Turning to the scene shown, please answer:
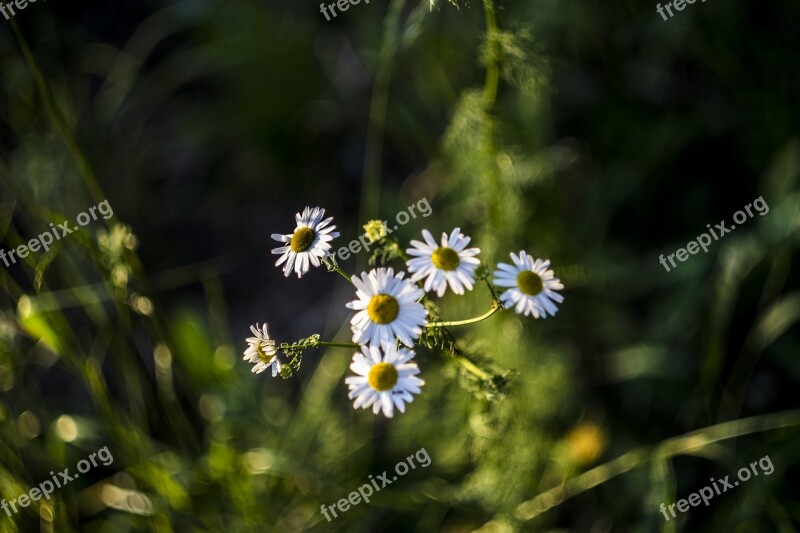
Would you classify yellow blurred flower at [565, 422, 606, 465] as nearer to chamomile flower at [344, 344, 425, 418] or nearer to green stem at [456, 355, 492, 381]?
green stem at [456, 355, 492, 381]

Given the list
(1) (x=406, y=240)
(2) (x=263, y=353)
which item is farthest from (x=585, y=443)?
(2) (x=263, y=353)

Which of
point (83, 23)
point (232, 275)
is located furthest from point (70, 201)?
point (83, 23)

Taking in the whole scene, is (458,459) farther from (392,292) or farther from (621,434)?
(392,292)

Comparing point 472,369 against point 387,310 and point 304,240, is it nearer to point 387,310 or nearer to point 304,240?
point 387,310

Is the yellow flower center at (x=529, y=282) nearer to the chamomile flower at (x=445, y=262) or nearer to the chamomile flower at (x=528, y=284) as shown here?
the chamomile flower at (x=528, y=284)

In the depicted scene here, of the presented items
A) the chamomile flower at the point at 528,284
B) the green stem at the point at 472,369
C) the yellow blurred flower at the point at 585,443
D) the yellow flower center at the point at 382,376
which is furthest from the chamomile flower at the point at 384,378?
the yellow blurred flower at the point at 585,443
